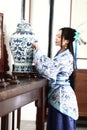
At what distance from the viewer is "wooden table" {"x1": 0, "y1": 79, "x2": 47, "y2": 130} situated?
1482 mm

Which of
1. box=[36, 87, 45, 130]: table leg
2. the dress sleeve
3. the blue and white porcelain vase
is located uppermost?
the blue and white porcelain vase

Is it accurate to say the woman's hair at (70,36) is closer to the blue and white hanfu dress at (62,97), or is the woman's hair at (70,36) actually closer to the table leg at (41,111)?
the blue and white hanfu dress at (62,97)

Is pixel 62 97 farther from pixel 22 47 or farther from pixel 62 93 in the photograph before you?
pixel 22 47

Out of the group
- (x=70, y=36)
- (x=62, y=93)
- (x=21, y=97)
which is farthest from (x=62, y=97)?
(x=21, y=97)

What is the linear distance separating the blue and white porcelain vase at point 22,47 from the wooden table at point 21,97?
186 millimetres

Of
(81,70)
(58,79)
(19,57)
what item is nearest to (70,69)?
(58,79)

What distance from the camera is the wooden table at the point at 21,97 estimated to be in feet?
4.86

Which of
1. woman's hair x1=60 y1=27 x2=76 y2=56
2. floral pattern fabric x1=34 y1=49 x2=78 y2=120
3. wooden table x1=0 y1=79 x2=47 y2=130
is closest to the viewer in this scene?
wooden table x1=0 y1=79 x2=47 y2=130

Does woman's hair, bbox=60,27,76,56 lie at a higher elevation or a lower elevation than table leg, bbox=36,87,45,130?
higher

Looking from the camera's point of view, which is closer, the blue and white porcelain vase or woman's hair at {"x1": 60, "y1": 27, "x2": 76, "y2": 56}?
the blue and white porcelain vase

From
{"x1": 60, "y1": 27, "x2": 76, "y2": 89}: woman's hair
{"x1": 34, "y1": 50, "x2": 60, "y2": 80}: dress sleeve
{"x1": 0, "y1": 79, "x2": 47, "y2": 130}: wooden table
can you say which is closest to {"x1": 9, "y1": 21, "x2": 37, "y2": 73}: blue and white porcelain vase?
{"x1": 34, "y1": 50, "x2": 60, "y2": 80}: dress sleeve

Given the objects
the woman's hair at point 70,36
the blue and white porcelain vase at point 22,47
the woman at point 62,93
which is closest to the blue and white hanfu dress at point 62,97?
the woman at point 62,93

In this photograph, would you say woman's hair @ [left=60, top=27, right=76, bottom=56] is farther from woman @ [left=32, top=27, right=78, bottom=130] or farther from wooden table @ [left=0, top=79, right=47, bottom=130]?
wooden table @ [left=0, top=79, right=47, bottom=130]

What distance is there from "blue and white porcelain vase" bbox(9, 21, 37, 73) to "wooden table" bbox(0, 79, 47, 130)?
0.61 feet
